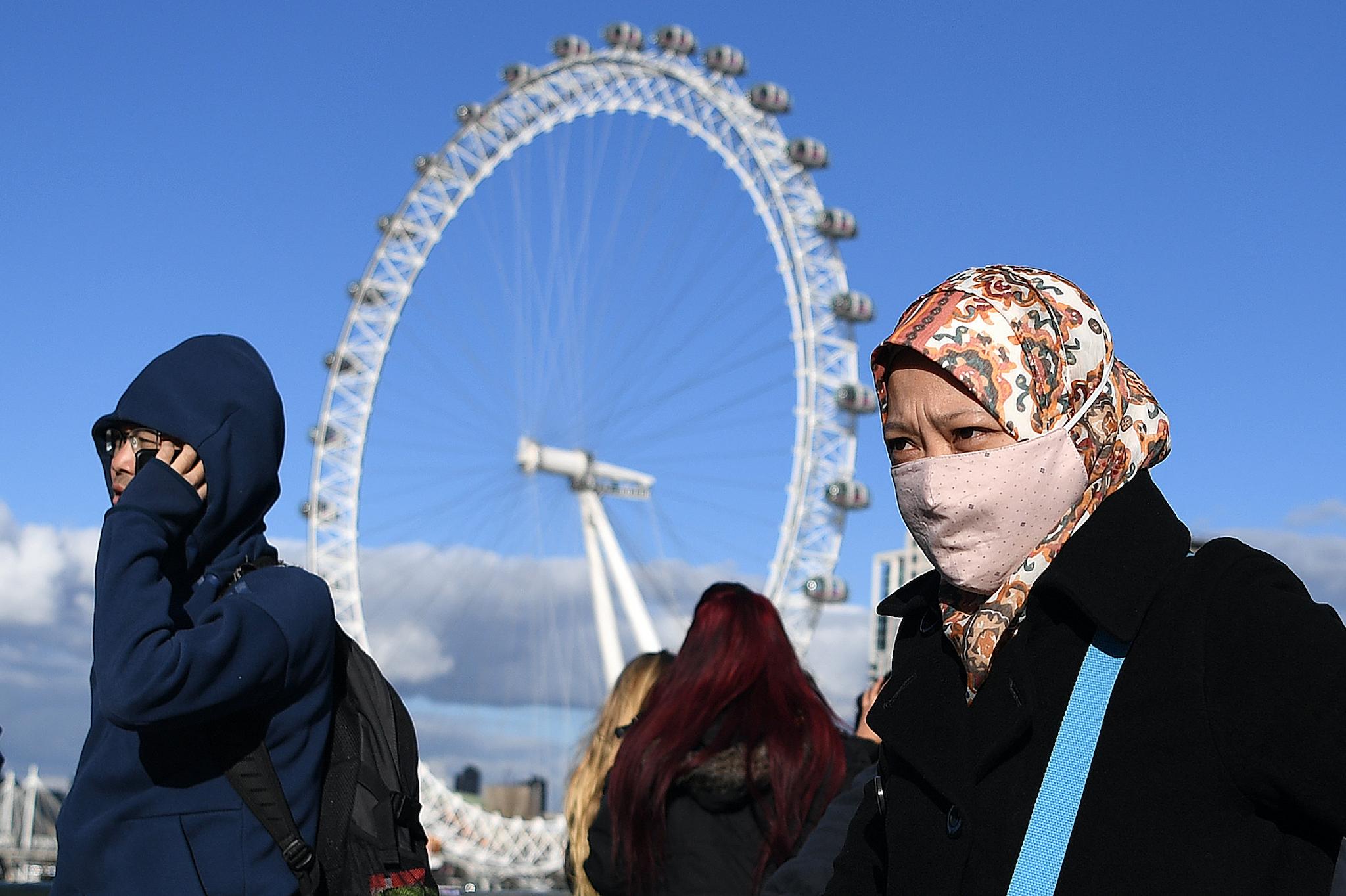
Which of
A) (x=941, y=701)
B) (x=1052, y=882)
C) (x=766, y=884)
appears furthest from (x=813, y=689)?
(x=1052, y=882)

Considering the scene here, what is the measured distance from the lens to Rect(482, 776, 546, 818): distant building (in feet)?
106

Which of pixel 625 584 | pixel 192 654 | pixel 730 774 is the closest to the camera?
pixel 192 654

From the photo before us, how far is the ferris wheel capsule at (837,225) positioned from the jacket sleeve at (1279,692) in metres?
22.5

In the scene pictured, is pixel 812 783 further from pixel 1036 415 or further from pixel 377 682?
pixel 1036 415

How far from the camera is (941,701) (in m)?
1.86

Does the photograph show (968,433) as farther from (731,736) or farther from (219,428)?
(731,736)

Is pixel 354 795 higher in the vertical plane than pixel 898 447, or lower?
lower

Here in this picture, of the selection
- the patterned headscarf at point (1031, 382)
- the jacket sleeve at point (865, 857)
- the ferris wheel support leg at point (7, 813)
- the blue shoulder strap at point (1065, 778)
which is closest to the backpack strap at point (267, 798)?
the jacket sleeve at point (865, 857)

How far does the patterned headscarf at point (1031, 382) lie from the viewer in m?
1.74

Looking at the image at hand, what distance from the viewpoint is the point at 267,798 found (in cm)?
263

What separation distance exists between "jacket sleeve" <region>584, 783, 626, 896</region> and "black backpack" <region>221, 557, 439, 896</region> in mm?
731

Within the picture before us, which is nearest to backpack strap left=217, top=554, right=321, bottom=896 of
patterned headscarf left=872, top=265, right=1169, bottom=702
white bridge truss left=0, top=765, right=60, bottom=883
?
patterned headscarf left=872, top=265, right=1169, bottom=702

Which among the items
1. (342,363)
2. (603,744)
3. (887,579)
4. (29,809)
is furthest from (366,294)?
(887,579)

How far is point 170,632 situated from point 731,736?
55.9 inches
